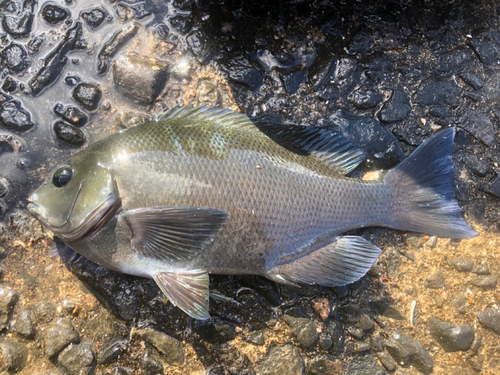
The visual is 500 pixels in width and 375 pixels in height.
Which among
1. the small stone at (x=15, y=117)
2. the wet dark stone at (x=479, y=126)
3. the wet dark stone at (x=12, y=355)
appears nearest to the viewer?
the wet dark stone at (x=12, y=355)

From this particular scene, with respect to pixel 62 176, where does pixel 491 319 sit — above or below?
below

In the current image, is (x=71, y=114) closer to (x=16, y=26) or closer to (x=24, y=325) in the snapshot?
(x=16, y=26)

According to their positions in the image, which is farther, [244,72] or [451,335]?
[244,72]

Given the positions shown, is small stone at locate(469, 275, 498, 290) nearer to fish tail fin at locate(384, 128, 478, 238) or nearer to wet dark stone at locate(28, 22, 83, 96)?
fish tail fin at locate(384, 128, 478, 238)

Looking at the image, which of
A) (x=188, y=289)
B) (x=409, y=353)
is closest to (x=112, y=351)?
(x=188, y=289)

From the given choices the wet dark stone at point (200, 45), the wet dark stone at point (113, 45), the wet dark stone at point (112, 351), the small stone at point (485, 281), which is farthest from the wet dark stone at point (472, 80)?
the wet dark stone at point (112, 351)

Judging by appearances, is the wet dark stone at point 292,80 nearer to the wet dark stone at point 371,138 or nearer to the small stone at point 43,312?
the wet dark stone at point 371,138
